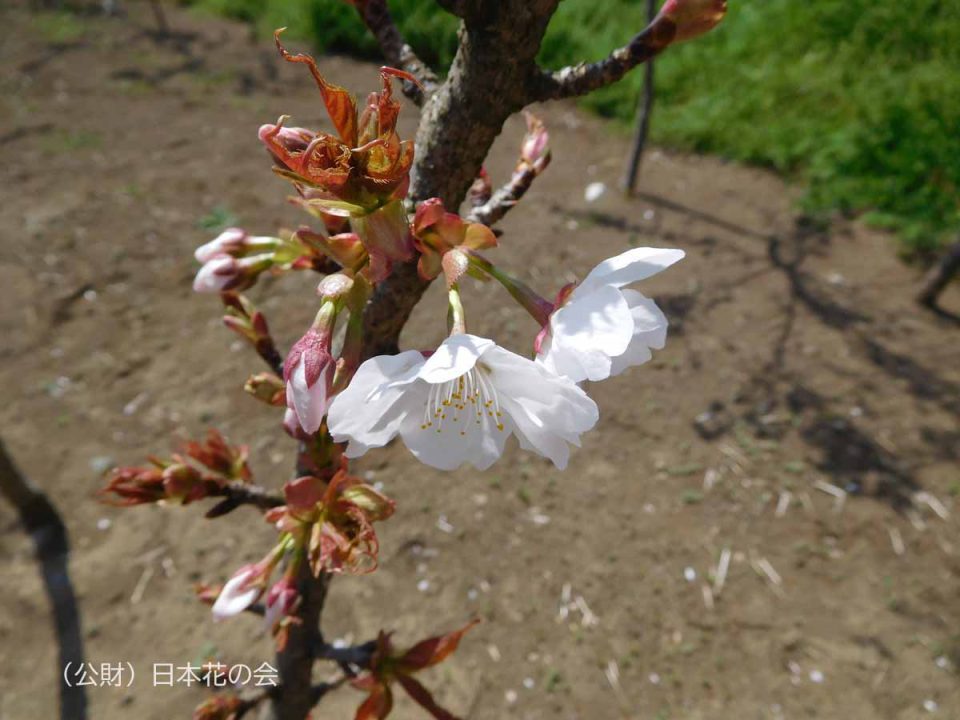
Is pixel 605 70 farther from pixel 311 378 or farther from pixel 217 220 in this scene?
pixel 217 220

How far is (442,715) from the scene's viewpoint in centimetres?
137

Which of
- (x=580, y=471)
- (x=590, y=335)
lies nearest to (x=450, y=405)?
(x=590, y=335)

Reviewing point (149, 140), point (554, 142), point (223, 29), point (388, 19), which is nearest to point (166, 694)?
point (388, 19)

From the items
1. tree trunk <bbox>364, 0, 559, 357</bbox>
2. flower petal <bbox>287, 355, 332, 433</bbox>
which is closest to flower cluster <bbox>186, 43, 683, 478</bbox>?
flower petal <bbox>287, 355, 332, 433</bbox>

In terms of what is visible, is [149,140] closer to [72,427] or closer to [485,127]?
[72,427]

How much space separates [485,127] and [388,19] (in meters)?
0.27

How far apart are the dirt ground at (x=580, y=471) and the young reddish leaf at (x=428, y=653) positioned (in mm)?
1141

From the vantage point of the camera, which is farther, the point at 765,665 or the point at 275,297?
the point at 275,297

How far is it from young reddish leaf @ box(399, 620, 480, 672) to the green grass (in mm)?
4332

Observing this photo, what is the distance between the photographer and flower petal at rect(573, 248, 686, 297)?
0.79m

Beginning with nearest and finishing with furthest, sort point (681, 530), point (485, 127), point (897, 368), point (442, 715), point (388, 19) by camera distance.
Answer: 1. point (485, 127)
2. point (388, 19)
3. point (442, 715)
4. point (681, 530)
5. point (897, 368)

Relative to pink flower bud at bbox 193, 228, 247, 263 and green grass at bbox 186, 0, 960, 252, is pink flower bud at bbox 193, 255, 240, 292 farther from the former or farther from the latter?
green grass at bbox 186, 0, 960, 252

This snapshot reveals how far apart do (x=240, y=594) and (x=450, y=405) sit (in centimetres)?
56

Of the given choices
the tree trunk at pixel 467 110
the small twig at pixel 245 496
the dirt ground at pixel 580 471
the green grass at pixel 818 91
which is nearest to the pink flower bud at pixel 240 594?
the small twig at pixel 245 496
